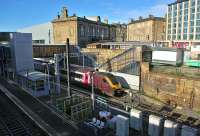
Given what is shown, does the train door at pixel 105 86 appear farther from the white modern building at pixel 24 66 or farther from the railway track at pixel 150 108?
the white modern building at pixel 24 66

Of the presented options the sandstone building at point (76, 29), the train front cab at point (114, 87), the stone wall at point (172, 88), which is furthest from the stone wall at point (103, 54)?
the sandstone building at point (76, 29)

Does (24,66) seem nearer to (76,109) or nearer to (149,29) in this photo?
(76,109)

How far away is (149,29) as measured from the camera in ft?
233

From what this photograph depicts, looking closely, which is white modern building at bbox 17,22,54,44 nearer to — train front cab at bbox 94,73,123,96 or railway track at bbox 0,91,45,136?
train front cab at bbox 94,73,123,96

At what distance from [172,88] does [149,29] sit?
54583 mm

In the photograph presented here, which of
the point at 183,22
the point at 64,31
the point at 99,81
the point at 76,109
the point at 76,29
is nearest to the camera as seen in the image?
the point at 76,109

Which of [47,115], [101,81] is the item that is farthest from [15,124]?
[101,81]

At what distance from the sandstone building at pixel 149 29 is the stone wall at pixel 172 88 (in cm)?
4661

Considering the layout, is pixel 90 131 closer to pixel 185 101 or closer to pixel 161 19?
pixel 185 101

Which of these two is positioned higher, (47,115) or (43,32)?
(43,32)

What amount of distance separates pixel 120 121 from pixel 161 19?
220ft

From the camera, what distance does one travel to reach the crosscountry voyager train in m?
23.2

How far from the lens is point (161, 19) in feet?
236

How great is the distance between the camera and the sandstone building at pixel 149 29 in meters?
70.0
